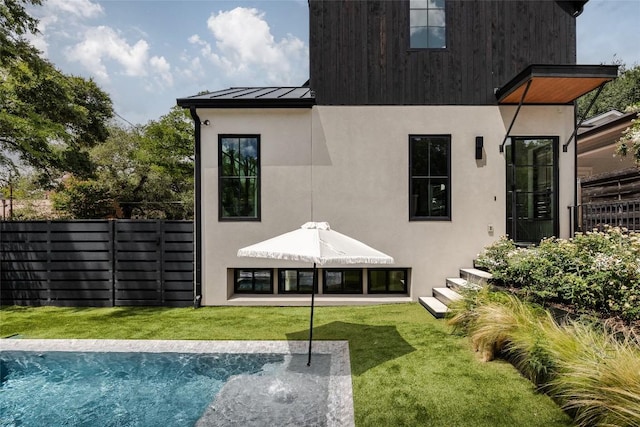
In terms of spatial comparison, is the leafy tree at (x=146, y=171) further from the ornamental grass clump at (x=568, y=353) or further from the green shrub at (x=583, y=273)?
the ornamental grass clump at (x=568, y=353)

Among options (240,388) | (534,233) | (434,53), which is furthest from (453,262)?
(240,388)

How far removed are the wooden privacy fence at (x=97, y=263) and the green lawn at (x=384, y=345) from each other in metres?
0.32

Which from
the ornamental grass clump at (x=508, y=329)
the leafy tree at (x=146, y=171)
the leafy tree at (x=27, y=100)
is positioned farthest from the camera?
the leafy tree at (x=146, y=171)

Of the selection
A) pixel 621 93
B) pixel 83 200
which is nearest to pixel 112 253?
pixel 83 200

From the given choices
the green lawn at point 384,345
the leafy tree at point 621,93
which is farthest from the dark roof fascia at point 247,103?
the leafy tree at point 621,93

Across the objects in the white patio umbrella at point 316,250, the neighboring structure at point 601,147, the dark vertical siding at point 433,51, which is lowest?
the white patio umbrella at point 316,250

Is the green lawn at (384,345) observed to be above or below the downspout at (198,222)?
below

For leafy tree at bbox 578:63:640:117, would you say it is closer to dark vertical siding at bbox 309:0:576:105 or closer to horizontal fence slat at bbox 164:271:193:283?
dark vertical siding at bbox 309:0:576:105

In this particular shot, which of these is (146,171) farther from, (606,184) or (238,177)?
(606,184)

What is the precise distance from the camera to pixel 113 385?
13.6 feet

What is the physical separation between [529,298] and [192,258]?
6.12 meters

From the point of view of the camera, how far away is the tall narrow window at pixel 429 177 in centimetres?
729

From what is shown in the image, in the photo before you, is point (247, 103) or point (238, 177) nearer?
point (247, 103)

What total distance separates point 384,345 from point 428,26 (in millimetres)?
6482
